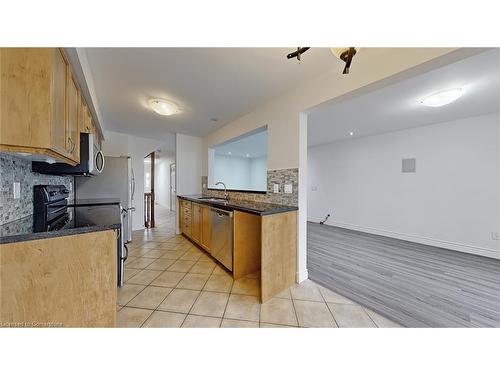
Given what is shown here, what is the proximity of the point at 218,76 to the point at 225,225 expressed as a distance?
5.60 ft

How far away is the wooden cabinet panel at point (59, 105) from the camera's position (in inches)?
37.2

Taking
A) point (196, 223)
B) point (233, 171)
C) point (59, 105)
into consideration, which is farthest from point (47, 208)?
point (233, 171)

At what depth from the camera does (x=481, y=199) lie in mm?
2926

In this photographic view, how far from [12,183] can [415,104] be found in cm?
442

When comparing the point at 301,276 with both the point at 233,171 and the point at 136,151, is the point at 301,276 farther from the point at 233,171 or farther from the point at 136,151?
the point at 233,171

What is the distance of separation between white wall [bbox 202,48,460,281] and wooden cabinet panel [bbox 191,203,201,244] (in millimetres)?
1453

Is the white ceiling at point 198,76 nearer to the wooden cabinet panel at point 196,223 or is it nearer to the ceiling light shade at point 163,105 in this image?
the ceiling light shade at point 163,105

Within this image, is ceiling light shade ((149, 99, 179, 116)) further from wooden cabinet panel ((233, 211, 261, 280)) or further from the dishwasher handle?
wooden cabinet panel ((233, 211, 261, 280))

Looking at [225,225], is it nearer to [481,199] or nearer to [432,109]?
[432,109]

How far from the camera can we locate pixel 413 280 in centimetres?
209

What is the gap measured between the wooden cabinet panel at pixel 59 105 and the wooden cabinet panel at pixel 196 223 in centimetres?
194

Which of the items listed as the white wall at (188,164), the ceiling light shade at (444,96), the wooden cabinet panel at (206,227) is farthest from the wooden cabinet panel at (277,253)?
the white wall at (188,164)
